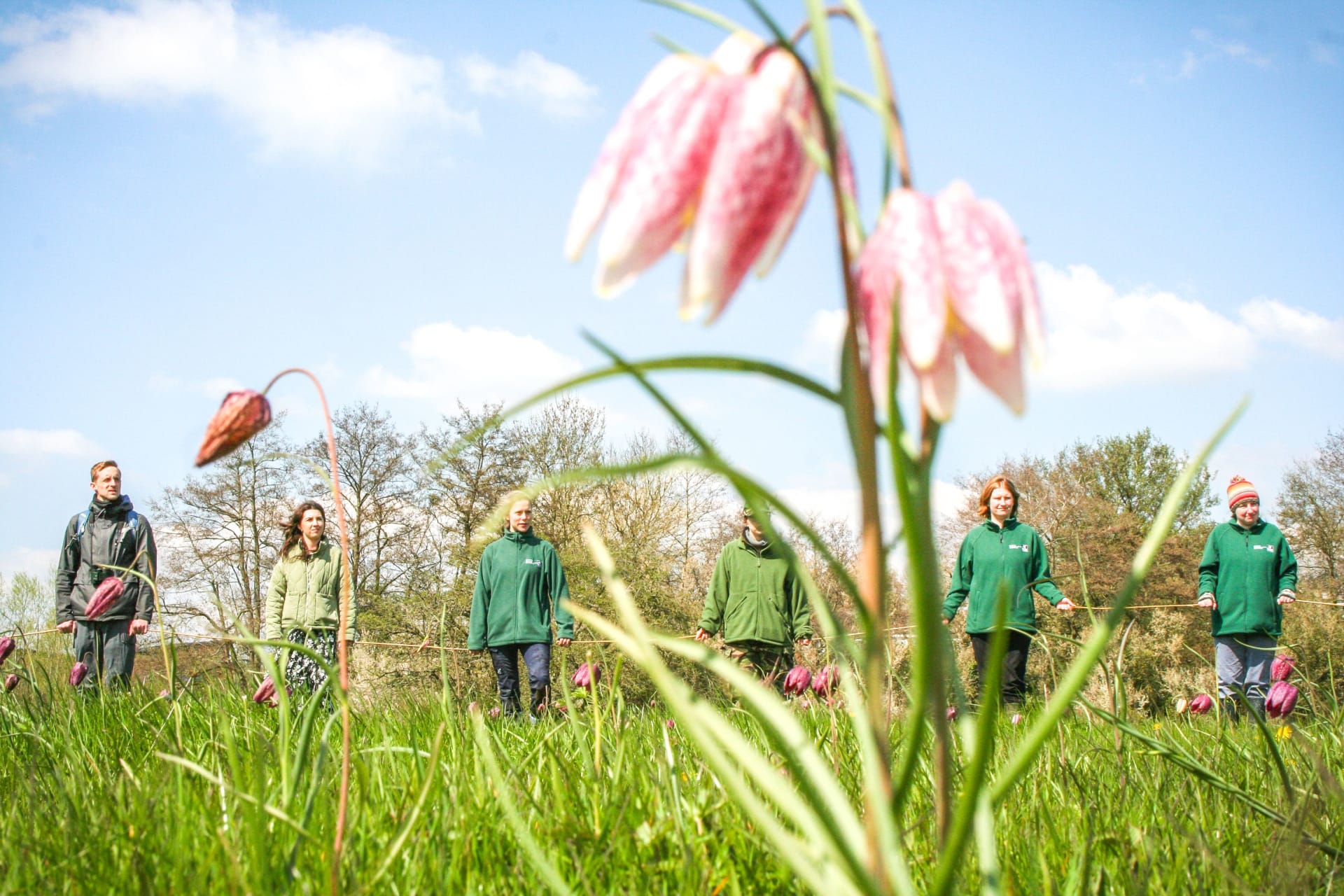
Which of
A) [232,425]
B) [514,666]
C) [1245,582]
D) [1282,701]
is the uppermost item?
[232,425]

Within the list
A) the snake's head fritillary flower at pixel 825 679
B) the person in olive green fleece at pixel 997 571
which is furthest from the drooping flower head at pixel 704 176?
the person in olive green fleece at pixel 997 571

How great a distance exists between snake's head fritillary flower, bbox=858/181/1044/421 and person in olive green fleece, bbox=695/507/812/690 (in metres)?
4.15

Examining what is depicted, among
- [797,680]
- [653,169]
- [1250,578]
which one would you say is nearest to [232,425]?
[653,169]

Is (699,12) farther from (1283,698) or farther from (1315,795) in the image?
(1283,698)

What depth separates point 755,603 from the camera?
15.9ft

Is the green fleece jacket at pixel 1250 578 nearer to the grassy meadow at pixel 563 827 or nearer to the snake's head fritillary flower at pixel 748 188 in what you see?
the grassy meadow at pixel 563 827

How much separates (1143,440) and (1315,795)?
19.4 metres

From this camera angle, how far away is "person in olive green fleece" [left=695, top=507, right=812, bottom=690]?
478 cm

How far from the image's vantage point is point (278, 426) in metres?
14.2

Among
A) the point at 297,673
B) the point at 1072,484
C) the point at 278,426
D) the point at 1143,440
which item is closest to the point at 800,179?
the point at 297,673

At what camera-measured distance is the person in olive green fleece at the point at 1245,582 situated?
4.35m

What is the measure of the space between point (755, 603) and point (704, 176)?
4.37 m

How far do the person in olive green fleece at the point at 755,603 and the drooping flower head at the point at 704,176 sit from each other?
4165 mm

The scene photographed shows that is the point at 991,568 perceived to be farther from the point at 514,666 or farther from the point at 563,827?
the point at 563,827
